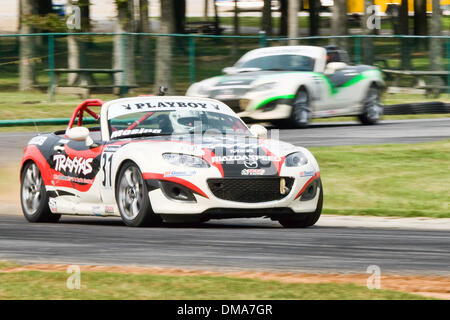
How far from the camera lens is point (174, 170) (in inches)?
431

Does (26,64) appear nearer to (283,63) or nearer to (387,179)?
(283,63)

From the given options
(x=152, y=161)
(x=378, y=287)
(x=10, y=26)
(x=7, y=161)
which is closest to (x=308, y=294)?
(x=378, y=287)

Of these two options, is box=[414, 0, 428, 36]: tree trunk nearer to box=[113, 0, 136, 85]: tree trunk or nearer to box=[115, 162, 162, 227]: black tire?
box=[113, 0, 136, 85]: tree trunk

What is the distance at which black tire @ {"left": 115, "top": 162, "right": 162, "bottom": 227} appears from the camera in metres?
11.1

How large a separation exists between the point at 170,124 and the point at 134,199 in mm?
1139

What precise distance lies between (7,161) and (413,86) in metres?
15.5

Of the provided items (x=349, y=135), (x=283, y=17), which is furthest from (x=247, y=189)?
(x=283, y=17)

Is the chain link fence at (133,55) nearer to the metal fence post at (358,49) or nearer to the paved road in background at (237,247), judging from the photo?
the metal fence post at (358,49)

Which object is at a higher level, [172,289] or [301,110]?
[301,110]

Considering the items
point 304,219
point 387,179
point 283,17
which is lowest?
point 387,179

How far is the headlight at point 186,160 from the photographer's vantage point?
431 inches

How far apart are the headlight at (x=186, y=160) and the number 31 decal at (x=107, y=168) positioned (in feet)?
2.65

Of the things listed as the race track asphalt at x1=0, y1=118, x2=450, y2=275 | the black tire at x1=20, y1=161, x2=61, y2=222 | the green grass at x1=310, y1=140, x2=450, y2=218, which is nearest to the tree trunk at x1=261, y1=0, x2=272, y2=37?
the green grass at x1=310, y1=140, x2=450, y2=218

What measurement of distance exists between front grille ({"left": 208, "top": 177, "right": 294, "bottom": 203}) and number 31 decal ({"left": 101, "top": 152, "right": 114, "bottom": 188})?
120cm
